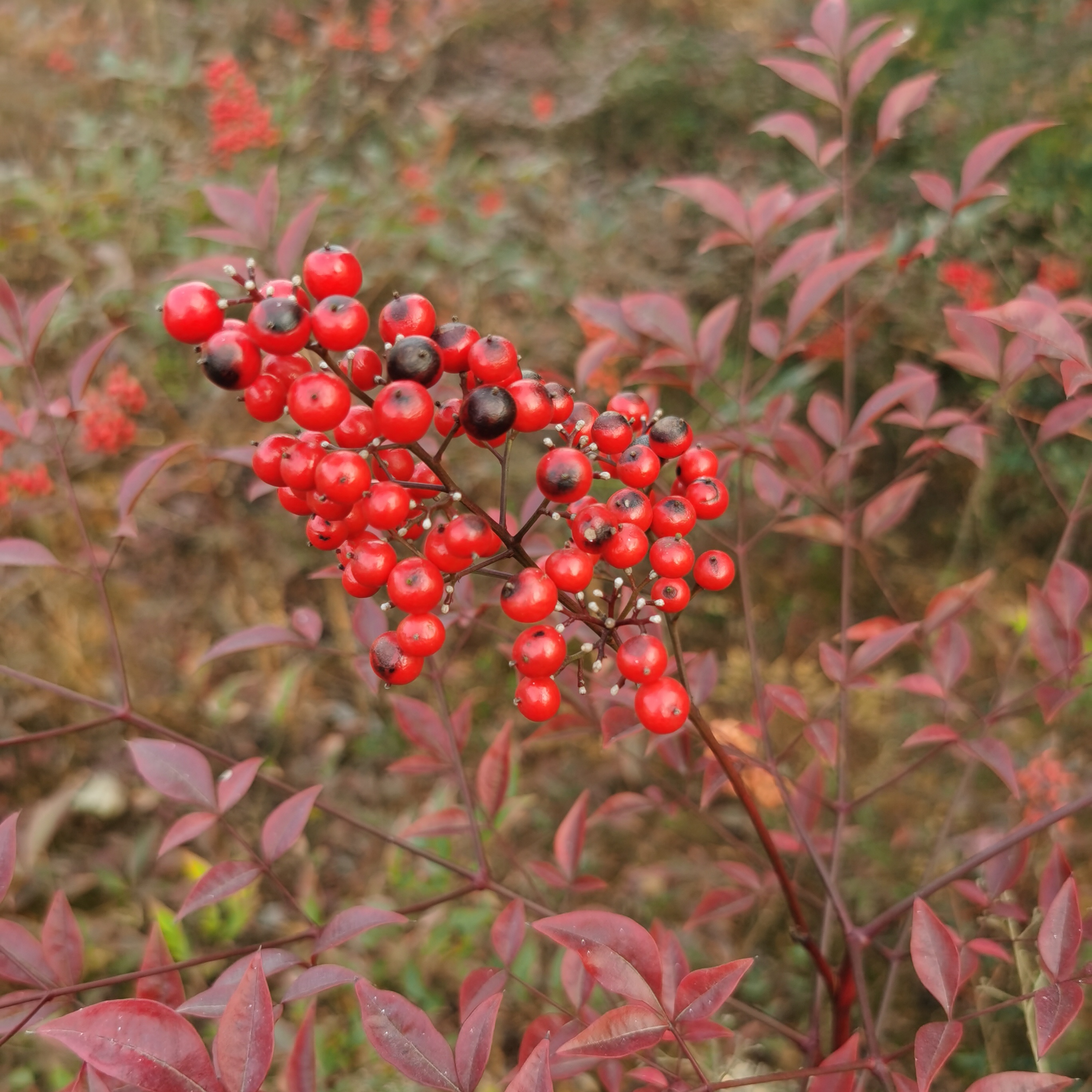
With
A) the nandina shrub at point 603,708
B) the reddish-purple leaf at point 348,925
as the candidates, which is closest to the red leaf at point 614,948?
the nandina shrub at point 603,708

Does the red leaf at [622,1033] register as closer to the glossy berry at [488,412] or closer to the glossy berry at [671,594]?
the glossy berry at [671,594]

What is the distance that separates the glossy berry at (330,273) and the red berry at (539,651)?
1.43 feet

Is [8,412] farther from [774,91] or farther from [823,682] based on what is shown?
[774,91]

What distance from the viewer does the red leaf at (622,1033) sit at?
870mm

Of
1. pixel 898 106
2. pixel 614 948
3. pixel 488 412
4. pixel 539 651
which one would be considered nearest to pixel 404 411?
pixel 488 412

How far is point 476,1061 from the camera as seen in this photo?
901mm

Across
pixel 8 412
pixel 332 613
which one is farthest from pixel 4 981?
pixel 8 412

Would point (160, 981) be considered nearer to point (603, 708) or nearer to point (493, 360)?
point (603, 708)

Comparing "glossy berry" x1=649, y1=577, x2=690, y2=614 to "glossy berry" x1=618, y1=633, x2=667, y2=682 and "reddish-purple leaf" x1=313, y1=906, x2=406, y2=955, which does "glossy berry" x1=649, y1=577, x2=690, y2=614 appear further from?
"reddish-purple leaf" x1=313, y1=906, x2=406, y2=955

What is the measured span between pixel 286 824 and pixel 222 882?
0.39ft

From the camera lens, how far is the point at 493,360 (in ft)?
2.95

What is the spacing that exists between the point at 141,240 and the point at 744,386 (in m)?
3.05

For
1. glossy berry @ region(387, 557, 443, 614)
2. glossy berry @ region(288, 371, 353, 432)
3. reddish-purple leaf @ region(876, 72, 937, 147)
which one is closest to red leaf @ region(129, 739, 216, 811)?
glossy berry @ region(387, 557, 443, 614)

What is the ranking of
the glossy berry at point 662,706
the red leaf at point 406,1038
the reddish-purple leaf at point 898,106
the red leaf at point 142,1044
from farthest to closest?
the reddish-purple leaf at point 898,106
the glossy berry at point 662,706
the red leaf at point 406,1038
the red leaf at point 142,1044
